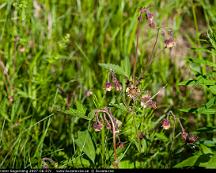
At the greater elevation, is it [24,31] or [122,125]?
[24,31]

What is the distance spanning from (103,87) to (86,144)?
489 millimetres

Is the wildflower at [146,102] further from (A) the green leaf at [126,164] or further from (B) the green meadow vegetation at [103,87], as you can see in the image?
(A) the green leaf at [126,164]

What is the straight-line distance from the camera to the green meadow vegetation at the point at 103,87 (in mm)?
2426

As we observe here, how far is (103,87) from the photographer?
2.78m

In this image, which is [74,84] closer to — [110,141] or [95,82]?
[95,82]

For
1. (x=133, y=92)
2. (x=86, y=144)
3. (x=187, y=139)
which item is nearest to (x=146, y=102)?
(x=133, y=92)

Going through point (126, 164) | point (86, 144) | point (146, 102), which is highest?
point (146, 102)

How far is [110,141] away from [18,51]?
1.29 metres

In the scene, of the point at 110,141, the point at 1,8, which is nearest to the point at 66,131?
the point at 110,141

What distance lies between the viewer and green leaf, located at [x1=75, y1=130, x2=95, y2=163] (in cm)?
238

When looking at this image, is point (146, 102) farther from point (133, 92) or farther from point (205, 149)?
point (205, 149)

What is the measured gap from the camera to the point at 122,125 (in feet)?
8.59

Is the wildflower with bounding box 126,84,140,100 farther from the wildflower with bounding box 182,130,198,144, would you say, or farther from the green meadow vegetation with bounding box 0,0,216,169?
the wildflower with bounding box 182,130,198,144

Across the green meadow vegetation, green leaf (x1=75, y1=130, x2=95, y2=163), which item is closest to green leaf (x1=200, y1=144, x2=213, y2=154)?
the green meadow vegetation
